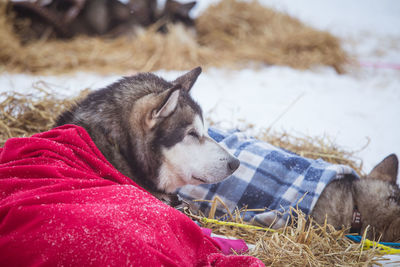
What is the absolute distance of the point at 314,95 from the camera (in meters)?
4.64

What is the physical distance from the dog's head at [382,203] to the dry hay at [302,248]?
0.96 ft

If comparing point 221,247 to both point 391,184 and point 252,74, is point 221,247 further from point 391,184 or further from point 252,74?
point 252,74

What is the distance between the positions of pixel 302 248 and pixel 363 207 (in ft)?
2.24

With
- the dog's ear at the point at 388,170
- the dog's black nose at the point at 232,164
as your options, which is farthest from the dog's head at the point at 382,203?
the dog's black nose at the point at 232,164

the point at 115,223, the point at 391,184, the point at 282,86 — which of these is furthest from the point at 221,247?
the point at 282,86

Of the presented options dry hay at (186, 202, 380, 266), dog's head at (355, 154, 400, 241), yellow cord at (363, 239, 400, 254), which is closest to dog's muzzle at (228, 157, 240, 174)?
dry hay at (186, 202, 380, 266)

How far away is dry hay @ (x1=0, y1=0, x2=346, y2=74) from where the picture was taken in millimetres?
4938

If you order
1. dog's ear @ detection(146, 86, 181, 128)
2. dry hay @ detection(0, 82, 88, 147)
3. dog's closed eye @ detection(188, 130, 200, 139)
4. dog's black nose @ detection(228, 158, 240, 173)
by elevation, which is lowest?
dry hay @ detection(0, 82, 88, 147)

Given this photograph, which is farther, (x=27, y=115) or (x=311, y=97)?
(x=311, y=97)

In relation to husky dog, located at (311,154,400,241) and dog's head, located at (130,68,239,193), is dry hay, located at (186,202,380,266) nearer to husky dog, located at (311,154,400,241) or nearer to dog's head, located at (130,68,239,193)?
husky dog, located at (311,154,400,241)

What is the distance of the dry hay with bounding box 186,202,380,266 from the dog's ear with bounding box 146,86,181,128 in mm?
717

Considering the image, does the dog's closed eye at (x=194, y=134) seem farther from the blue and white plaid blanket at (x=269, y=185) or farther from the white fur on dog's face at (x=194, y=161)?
the blue and white plaid blanket at (x=269, y=185)

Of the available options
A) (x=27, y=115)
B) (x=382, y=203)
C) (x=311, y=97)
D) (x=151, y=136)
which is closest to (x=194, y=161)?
(x=151, y=136)

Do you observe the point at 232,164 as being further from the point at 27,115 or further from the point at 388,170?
the point at 27,115
